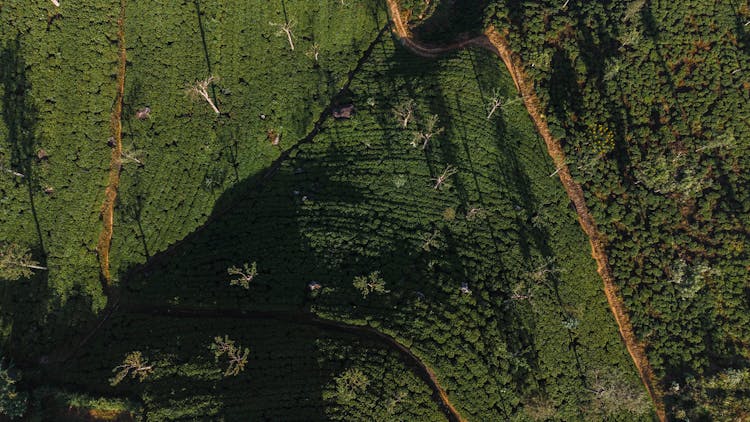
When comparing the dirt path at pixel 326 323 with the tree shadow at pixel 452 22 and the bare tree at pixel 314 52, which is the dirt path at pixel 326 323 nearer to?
the bare tree at pixel 314 52

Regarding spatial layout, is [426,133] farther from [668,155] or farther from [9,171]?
[9,171]

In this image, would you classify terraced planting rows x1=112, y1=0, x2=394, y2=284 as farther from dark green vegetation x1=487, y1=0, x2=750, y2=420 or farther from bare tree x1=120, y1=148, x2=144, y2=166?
dark green vegetation x1=487, y1=0, x2=750, y2=420

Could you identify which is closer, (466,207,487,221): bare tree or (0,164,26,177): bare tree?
(0,164,26,177): bare tree

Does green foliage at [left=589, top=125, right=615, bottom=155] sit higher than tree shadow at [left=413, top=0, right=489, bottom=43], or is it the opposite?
tree shadow at [left=413, top=0, right=489, bottom=43]

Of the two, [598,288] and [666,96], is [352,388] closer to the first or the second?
[598,288]

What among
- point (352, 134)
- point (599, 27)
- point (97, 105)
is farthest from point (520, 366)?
point (97, 105)

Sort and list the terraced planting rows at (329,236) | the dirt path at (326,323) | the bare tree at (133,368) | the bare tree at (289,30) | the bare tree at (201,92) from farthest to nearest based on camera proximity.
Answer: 1. the bare tree at (289,30)
2. the bare tree at (201,92)
3. the terraced planting rows at (329,236)
4. the dirt path at (326,323)
5. the bare tree at (133,368)

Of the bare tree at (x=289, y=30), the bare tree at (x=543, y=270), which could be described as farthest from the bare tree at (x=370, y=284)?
the bare tree at (x=289, y=30)

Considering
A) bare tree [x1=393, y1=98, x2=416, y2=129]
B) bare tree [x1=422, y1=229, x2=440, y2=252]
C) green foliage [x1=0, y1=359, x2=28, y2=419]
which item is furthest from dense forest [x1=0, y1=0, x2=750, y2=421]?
bare tree [x1=393, y1=98, x2=416, y2=129]

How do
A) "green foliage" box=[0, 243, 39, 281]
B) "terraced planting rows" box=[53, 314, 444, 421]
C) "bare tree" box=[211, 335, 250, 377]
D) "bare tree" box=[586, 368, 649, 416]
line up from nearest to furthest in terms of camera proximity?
1. "terraced planting rows" box=[53, 314, 444, 421]
2. "bare tree" box=[211, 335, 250, 377]
3. "bare tree" box=[586, 368, 649, 416]
4. "green foliage" box=[0, 243, 39, 281]
